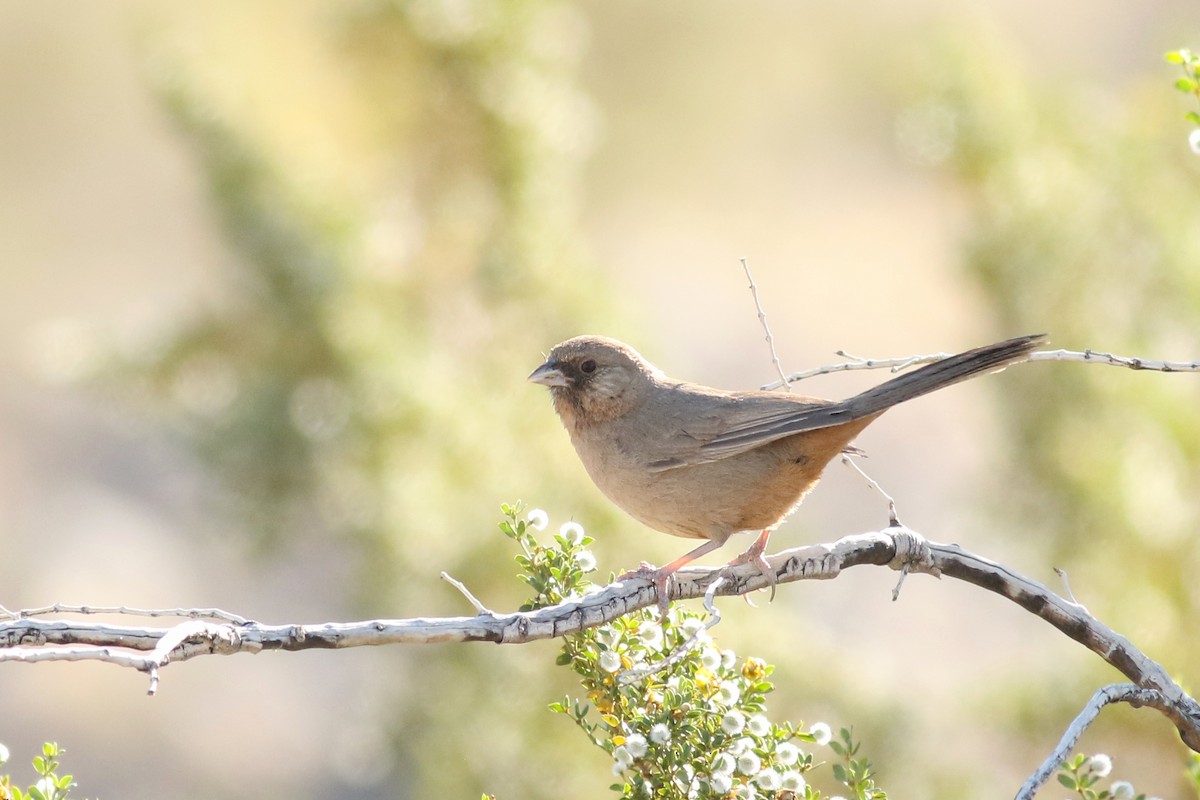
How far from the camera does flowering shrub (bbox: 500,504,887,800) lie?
2.80 meters

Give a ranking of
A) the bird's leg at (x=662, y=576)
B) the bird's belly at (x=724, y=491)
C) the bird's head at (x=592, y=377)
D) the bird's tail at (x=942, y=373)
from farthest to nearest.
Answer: the bird's head at (x=592, y=377) → the bird's belly at (x=724, y=491) → the bird's tail at (x=942, y=373) → the bird's leg at (x=662, y=576)

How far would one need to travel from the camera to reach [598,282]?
27.3ft

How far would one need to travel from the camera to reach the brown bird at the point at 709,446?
383 cm

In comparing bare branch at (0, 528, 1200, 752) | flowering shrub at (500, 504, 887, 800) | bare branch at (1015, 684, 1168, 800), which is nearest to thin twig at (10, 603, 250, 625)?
bare branch at (0, 528, 1200, 752)

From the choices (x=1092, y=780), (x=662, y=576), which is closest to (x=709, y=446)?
(x=662, y=576)

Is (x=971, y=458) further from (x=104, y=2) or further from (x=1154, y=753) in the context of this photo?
(x=104, y=2)

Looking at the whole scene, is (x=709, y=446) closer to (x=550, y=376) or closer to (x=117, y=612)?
(x=550, y=376)

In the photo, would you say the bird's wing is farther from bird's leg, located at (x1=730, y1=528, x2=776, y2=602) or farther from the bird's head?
bird's leg, located at (x1=730, y1=528, x2=776, y2=602)

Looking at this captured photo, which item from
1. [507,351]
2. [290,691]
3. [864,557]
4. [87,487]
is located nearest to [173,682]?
[290,691]

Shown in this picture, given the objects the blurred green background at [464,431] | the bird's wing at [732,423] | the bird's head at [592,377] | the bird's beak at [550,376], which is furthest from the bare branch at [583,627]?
the blurred green background at [464,431]

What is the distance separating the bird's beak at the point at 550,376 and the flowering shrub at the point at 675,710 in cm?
129

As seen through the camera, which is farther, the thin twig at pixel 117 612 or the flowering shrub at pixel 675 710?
the flowering shrub at pixel 675 710

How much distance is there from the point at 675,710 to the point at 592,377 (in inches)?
66.6

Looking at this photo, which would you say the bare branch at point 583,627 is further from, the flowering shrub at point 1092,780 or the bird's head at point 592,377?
the bird's head at point 592,377
